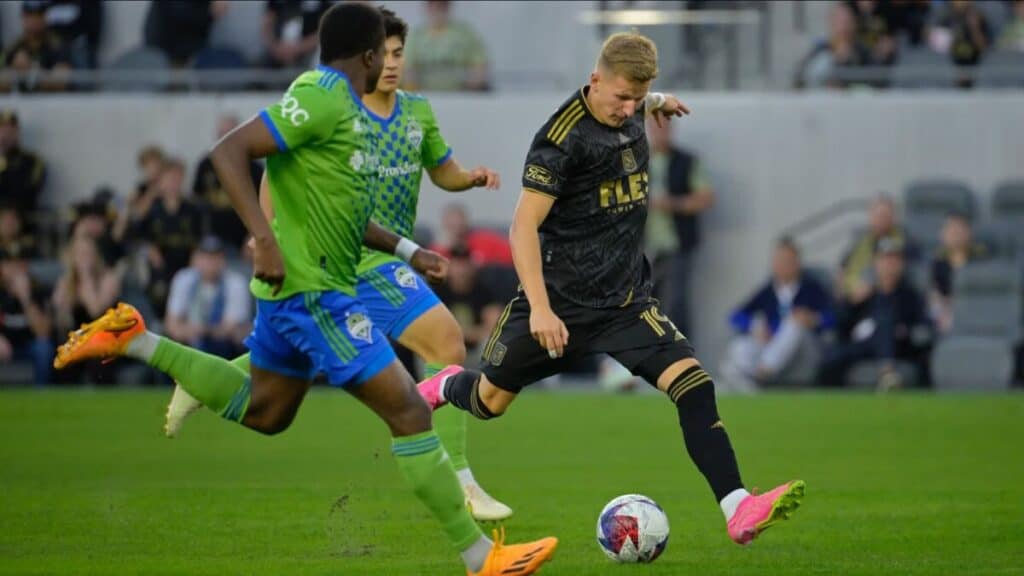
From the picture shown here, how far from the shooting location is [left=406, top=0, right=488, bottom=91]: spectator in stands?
20906 millimetres

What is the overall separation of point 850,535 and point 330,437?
21.6 feet

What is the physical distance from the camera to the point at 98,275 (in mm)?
19906

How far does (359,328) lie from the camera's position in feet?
24.0

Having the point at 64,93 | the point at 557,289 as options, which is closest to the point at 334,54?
the point at 557,289

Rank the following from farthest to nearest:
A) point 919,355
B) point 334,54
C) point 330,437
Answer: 1. point 919,355
2. point 330,437
3. point 334,54

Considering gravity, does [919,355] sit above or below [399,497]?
below

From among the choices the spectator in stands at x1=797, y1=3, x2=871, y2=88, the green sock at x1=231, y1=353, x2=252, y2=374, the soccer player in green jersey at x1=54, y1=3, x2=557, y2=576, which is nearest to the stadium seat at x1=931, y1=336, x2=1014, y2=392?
the spectator in stands at x1=797, y1=3, x2=871, y2=88

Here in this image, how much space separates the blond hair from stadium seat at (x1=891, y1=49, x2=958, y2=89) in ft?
46.6

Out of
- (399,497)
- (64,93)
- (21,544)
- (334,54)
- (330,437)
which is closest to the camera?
(334,54)

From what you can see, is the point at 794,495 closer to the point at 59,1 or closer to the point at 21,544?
the point at 21,544

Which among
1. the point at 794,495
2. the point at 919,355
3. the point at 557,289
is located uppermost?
the point at 557,289

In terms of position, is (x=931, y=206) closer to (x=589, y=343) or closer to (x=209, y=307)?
(x=209, y=307)

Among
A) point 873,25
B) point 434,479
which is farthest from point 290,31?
point 434,479

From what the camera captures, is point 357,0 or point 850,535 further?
point 850,535
